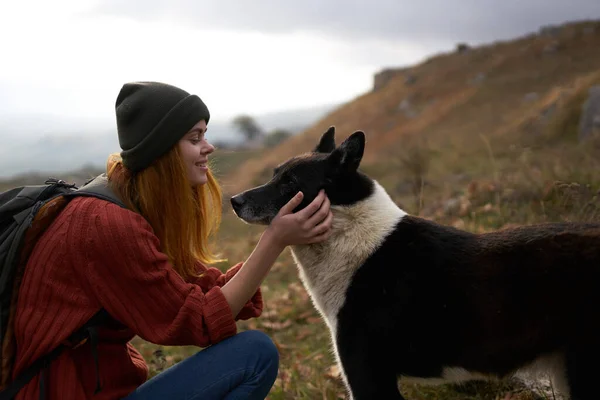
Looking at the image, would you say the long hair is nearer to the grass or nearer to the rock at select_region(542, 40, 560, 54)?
the grass

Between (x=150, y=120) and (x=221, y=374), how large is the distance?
1.15 m

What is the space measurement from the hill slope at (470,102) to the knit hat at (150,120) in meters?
10.5

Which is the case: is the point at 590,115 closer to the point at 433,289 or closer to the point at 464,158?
the point at 464,158

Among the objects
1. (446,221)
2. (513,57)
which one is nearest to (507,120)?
(513,57)

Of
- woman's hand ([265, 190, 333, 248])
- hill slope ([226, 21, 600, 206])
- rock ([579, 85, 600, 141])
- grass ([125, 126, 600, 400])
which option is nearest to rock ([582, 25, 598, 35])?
hill slope ([226, 21, 600, 206])

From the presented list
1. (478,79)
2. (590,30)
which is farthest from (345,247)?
(590,30)

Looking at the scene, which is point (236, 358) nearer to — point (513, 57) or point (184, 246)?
point (184, 246)

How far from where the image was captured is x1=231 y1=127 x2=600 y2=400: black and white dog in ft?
6.89

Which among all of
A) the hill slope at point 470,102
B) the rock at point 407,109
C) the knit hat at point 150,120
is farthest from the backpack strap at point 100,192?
the rock at point 407,109

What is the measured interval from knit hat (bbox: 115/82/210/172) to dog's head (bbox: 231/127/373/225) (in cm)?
Answer: 56

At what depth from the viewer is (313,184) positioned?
2.66m

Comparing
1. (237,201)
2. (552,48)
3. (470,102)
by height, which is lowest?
(470,102)

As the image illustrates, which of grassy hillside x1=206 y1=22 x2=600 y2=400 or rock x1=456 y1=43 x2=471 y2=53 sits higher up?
rock x1=456 y1=43 x2=471 y2=53

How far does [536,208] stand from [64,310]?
4.66m
